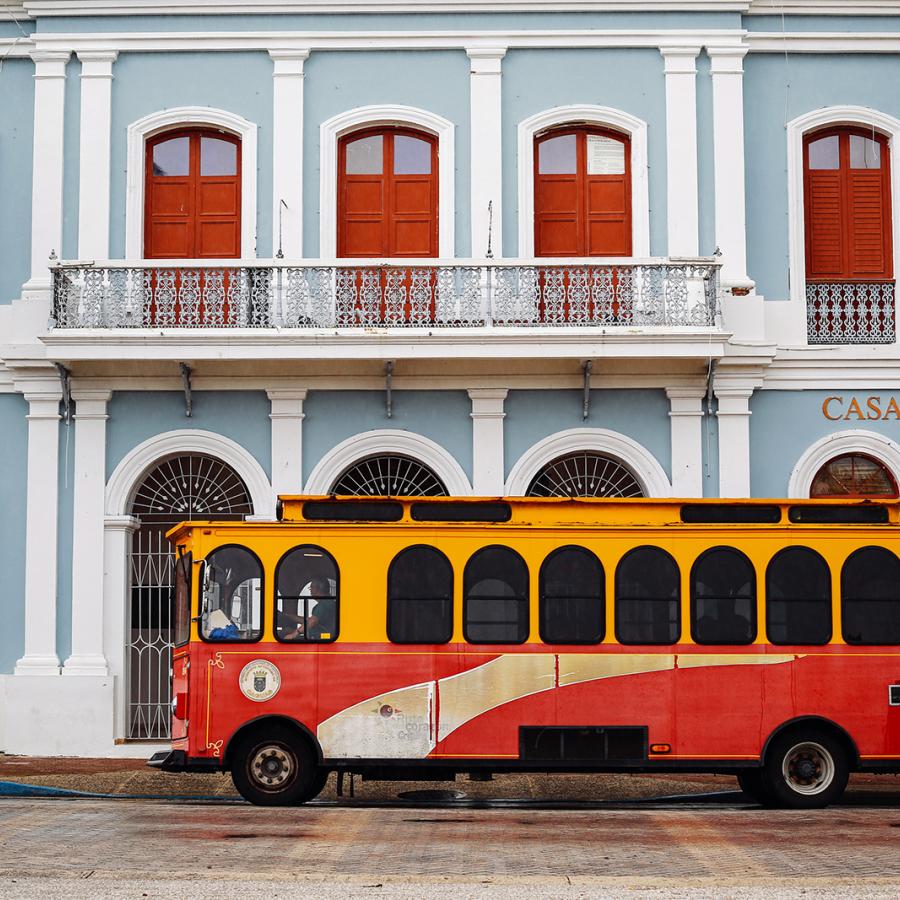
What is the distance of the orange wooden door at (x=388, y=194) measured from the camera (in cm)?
2164

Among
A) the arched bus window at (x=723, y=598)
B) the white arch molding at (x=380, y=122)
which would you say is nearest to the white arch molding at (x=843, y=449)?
the white arch molding at (x=380, y=122)

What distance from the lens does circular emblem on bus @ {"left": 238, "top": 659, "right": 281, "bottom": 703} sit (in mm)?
15305

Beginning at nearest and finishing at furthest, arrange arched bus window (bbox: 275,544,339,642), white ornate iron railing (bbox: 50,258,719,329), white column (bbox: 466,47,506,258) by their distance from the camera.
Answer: arched bus window (bbox: 275,544,339,642) < white ornate iron railing (bbox: 50,258,719,329) < white column (bbox: 466,47,506,258)

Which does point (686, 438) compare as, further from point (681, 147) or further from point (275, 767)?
point (275, 767)

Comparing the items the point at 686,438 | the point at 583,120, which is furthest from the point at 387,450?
the point at 583,120

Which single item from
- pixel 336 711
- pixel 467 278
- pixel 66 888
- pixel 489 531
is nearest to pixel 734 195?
pixel 467 278

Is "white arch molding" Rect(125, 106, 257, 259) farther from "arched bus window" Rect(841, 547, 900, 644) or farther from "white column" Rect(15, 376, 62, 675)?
"arched bus window" Rect(841, 547, 900, 644)

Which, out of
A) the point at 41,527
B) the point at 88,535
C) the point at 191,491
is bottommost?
the point at 88,535

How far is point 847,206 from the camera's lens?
860 inches

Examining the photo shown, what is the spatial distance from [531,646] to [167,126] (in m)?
9.52

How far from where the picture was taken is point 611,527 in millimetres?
15586

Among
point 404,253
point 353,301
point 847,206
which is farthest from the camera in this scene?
point 847,206

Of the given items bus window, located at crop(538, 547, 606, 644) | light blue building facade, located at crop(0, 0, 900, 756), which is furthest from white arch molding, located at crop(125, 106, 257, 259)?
Result: bus window, located at crop(538, 547, 606, 644)

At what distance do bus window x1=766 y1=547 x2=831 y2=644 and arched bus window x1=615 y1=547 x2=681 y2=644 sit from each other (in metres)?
0.87
